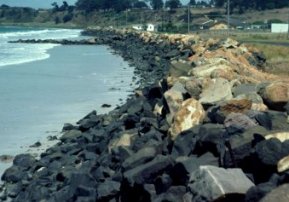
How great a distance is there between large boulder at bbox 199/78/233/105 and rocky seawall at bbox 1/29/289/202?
15mm

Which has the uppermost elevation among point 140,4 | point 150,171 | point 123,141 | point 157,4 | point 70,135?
point 150,171

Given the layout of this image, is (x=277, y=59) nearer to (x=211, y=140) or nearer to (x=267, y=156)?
(x=211, y=140)

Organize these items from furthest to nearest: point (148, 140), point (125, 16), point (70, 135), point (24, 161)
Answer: point (125, 16), point (70, 135), point (24, 161), point (148, 140)

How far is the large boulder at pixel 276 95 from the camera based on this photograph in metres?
8.23

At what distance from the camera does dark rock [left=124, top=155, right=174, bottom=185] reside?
22.2 feet

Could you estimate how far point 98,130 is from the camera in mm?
12484

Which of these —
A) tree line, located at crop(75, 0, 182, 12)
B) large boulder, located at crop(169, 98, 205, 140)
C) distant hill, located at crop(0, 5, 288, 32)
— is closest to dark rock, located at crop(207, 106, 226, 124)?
large boulder, located at crop(169, 98, 205, 140)

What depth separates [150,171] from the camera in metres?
6.77

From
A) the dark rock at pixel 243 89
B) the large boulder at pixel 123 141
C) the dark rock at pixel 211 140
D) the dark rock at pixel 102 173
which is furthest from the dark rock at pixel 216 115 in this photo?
the large boulder at pixel 123 141

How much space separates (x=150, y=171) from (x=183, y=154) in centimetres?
67

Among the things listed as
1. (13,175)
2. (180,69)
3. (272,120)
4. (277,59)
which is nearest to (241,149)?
(272,120)

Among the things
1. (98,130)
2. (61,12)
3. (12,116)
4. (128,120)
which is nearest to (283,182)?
A: (128,120)

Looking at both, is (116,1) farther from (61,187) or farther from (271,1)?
(61,187)

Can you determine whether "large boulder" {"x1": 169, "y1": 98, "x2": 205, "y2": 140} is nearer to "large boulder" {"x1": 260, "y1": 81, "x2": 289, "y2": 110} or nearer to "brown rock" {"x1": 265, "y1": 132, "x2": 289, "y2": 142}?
"large boulder" {"x1": 260, "y1": 81, "x2": 289, "y2": 110}
